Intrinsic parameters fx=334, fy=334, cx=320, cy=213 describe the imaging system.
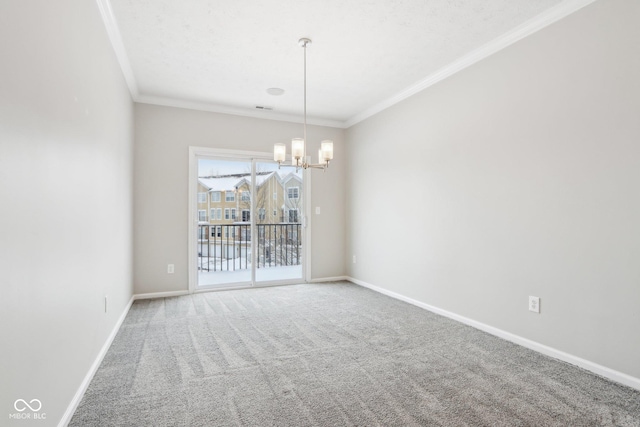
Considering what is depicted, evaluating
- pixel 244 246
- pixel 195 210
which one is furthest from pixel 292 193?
pixel 195 210

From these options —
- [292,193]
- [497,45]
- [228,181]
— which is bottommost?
[292,193]

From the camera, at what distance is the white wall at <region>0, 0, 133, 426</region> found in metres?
1.17

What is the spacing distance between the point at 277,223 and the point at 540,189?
3587 millimetres

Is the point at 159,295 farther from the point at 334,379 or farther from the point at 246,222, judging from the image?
the point at 334,379

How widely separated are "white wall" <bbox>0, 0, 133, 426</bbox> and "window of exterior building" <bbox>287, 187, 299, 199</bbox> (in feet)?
9.51

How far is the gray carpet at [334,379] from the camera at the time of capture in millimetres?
1832

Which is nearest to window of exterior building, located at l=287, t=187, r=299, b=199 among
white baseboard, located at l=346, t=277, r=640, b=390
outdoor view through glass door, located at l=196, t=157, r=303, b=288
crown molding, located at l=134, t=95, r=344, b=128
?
outdoor view through glass door, located at l=196, t=157, r=303, b=288

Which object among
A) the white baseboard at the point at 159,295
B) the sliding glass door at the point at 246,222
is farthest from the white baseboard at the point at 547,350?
the white baseboard at the point at 159,295

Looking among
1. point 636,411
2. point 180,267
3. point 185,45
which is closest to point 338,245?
point 180,267

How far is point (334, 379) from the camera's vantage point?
2236 millimetres

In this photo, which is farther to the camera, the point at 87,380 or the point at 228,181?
the point at 228,181

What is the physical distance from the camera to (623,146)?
2.18 m

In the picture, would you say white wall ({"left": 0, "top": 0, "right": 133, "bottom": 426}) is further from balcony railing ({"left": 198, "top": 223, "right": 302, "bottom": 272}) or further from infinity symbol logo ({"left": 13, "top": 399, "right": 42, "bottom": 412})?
balcony railing ({"left": 198, "top": 223, "right": 302, "bottom": 272})

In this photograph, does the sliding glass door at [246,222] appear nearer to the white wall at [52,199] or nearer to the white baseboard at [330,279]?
the white baseboard at [330,279]
